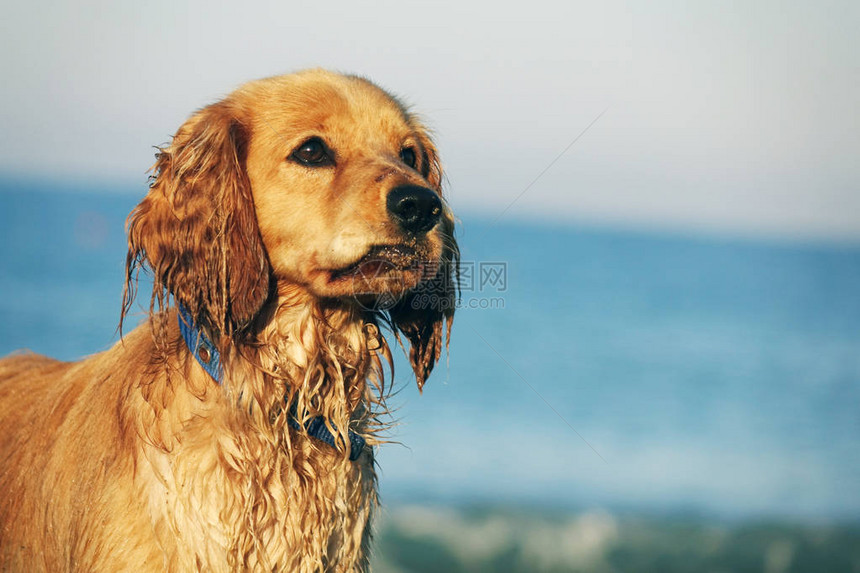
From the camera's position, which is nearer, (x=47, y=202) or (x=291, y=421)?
(x=291, y=421)

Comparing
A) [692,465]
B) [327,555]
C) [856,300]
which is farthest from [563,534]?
[856,300]

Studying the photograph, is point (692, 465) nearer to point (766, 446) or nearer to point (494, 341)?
point (766, 446)

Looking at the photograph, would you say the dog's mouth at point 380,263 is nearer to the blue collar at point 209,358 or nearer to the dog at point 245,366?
the dog at point 245,366

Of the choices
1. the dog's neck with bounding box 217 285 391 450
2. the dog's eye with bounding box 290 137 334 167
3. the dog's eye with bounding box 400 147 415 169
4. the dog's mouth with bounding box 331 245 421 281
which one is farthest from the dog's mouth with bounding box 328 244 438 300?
the dog's eye with bounding box 400 147 415 169

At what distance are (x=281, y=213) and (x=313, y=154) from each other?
292 mm

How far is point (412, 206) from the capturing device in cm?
327

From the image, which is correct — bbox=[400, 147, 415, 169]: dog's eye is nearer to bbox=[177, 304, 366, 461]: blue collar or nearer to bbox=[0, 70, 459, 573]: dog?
bbox=[0, 70, 459, 573]: dog

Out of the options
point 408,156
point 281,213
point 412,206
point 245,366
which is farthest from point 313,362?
point 408,156

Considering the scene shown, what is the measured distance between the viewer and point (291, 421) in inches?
131

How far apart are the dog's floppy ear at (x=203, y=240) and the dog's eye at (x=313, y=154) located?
0.26 metres

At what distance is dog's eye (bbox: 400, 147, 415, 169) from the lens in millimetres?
3944

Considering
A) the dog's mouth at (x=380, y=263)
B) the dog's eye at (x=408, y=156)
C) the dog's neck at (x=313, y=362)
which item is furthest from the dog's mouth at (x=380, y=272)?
the dog's eye at (x=408, y=156)

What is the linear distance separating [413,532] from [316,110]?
5872 millimetres

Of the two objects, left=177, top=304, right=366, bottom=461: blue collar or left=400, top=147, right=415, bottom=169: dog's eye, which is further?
left=400, top=147, right=415, bottom=169: dog's eye
